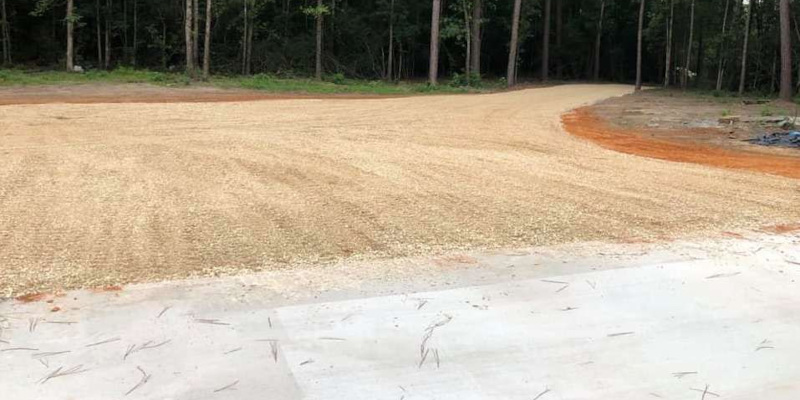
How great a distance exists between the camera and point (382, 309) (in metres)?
3.95

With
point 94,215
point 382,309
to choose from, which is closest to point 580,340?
point 382,309

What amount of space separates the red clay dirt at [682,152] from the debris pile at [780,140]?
1278mm

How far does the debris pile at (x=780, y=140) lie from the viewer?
13.2m

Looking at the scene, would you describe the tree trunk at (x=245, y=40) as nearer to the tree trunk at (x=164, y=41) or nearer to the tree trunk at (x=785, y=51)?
the tree trunk at (x=164, y=41)

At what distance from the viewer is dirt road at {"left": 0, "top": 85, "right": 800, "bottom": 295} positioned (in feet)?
16.2

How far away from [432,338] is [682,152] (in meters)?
9.89

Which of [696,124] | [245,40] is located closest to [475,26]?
[245,40]

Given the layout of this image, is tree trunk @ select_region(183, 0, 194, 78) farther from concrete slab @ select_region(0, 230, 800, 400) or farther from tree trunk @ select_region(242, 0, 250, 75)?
concrete slab @ select_region(0, 230, 800, 400)

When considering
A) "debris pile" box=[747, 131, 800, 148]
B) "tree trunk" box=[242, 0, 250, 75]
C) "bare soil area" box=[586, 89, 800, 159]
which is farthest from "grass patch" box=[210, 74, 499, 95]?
"debris pile" box=[747, 131, 800, 148]

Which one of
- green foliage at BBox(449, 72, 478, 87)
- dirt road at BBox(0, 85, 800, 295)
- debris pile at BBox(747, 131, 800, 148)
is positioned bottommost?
dirt road at BBox(0, 85, 800, 295)

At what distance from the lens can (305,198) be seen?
6836mm

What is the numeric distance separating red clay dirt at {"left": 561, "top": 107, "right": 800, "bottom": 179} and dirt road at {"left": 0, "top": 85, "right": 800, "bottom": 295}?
25.9 inches

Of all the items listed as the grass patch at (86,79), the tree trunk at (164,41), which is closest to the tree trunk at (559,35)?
the tree trunk at (164,41)

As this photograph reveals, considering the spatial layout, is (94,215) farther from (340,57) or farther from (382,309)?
(340,57)
